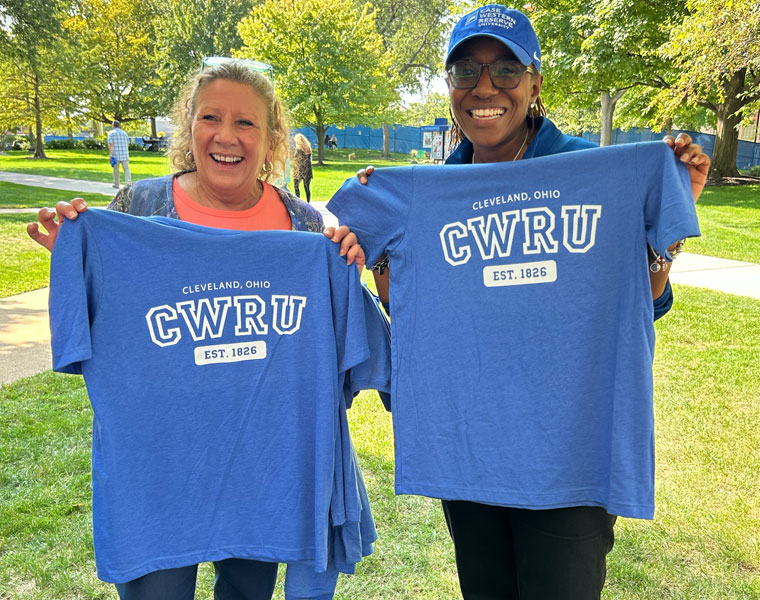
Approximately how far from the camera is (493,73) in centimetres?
197

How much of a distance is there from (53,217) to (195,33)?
4483 centimetres

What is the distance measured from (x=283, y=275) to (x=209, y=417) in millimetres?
516

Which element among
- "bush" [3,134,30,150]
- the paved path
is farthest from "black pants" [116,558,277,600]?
"bush" [3,134,30,150]

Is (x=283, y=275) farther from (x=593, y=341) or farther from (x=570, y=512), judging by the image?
(x=570, y=512)

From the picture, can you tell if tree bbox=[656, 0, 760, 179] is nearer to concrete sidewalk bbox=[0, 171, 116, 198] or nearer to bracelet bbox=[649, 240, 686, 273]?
bracelet bbox=[649, 240, 686, 273]

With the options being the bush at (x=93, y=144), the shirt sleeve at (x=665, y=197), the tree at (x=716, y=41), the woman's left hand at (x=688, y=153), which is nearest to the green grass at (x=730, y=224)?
the tree at (x=716, y=41)

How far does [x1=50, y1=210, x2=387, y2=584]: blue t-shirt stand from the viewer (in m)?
1.89

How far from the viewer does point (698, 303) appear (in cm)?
732

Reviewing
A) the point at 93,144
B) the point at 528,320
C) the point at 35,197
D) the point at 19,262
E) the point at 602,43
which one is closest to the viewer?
the point at 528,320

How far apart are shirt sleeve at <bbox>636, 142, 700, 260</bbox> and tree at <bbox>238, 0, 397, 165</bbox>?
32.8 metres

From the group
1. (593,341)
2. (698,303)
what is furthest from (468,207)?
(698,303)

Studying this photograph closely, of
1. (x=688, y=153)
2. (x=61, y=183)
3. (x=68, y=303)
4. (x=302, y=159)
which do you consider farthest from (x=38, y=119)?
(x=688, y=153)

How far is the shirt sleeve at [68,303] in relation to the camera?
5.98 feet

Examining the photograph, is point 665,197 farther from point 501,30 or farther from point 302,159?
point 302,159
